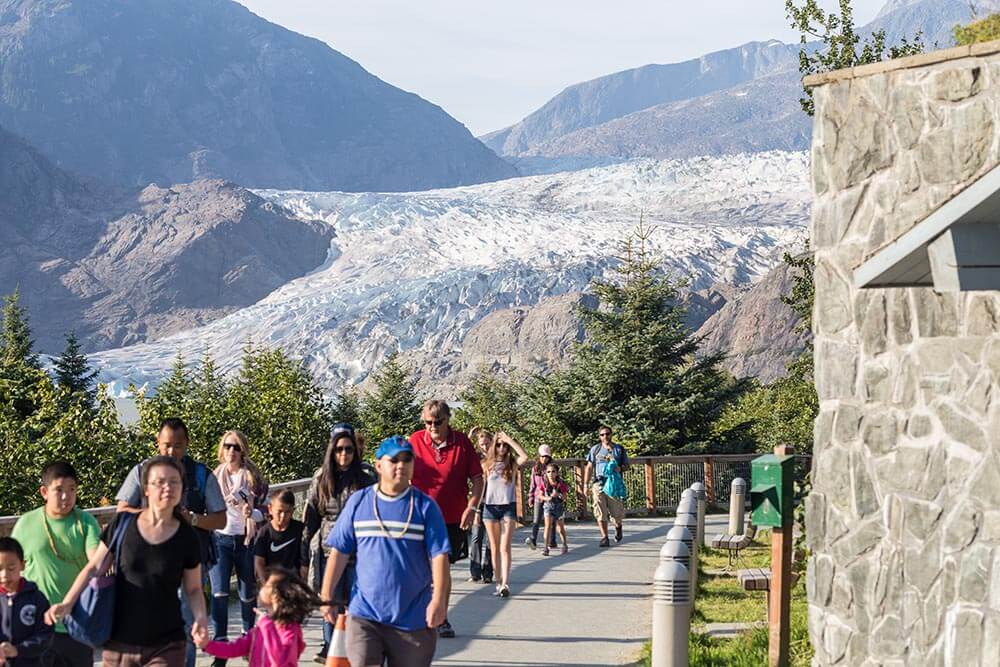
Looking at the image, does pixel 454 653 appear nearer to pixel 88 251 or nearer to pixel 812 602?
pixel 812 602

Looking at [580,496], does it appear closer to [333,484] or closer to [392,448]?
[333,484]

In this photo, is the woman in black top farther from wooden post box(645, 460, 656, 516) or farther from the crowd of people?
wooden post box(645, 460, 656, 516)

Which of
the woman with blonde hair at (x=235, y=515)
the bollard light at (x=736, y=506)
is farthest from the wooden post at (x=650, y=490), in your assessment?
the woman with blonde hair at (x=235, y=515)

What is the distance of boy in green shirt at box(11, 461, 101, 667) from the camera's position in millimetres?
7074

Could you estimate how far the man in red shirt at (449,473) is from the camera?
429 inches

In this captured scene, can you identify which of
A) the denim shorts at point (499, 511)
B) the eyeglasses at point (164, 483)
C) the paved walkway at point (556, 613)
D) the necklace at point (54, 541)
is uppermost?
the eyeglasses at point (164, 483)

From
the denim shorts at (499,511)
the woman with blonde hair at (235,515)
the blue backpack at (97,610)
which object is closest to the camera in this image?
the blue backpack at (97,610)

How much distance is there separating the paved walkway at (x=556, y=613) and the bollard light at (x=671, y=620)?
252 cm

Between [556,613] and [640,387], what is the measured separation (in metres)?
19.9

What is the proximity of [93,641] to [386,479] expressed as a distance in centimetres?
153

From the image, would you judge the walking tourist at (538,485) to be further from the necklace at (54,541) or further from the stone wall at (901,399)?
the necklace at (54,541)

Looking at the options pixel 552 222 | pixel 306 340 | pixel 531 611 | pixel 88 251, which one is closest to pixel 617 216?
pixel 552 222

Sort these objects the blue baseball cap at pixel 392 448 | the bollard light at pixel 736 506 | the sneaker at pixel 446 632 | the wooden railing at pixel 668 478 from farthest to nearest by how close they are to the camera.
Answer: the wooden railing at pixel 668 478 → the bollard light at pixel 736 506 → the sneaker at pixel 446 632 → the blue baseball cap at pixel 392 448

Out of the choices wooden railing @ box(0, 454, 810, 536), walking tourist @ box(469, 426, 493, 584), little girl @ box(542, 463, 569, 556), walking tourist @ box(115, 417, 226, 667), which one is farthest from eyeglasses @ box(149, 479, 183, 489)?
wooden railing @ box(0, 454, 810, 536)
